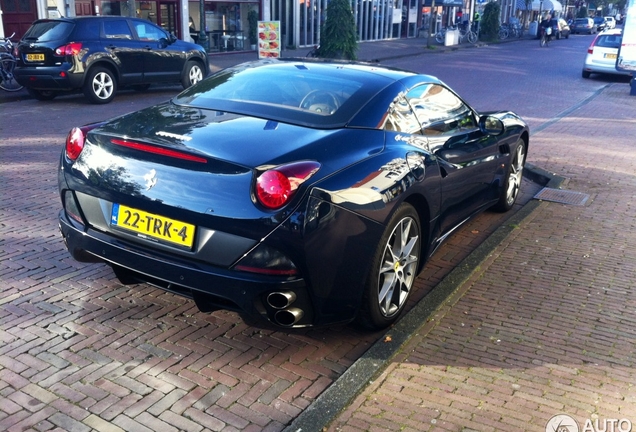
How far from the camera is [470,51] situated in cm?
3409

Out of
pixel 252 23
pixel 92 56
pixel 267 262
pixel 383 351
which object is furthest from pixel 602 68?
pixel 267 262

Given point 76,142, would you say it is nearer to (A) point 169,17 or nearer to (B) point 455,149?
(B) point 455,149

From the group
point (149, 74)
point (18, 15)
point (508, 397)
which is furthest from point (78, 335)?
point (18, 15)

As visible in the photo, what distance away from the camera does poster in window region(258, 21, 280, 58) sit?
55.9ft

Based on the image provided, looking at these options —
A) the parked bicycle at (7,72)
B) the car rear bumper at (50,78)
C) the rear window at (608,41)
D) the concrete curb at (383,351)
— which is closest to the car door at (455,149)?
the concrete curb at (383,351)

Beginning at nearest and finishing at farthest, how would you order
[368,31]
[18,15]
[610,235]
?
[610,235]
[18,15]
[368,31]

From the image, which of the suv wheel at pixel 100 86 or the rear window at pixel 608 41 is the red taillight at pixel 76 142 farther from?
the rear window at pixel 608 41

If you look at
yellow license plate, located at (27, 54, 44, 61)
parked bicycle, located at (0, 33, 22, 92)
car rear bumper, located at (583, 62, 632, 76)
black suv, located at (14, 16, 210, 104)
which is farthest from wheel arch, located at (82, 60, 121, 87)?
car rear bumper, located at (583, 62, 632, 76)

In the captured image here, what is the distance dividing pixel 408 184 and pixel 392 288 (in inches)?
25.4

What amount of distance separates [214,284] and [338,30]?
19736 millimetres

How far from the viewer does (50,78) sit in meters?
12.6

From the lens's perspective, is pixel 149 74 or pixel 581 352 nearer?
pixel 581 352

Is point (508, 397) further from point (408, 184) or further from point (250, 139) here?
point (250, 139)

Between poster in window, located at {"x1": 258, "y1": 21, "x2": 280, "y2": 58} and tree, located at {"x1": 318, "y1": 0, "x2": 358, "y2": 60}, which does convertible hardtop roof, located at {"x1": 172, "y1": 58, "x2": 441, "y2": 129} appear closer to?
poster in window, located at {"x1": 258, "y1": 21, "x2": 280, "y2": 58}
